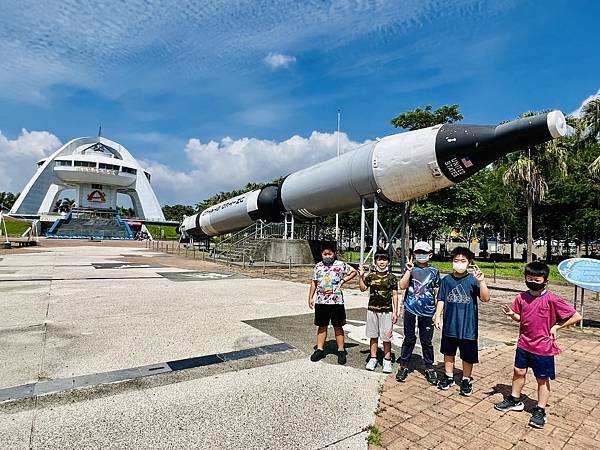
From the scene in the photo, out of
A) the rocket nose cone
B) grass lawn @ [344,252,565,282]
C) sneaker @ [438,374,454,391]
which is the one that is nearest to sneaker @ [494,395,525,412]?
sneaker @ [438,374,454,391]

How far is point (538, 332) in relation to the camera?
376 cm

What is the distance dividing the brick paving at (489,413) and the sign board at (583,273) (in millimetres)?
1348

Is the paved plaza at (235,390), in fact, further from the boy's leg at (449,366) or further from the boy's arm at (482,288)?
the boy's arm at (482,288)

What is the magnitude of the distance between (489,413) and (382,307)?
62.5 inches

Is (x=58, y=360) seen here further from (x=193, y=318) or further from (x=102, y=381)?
(x=193, y=318)

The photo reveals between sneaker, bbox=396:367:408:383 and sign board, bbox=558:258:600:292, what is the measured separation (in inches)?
158

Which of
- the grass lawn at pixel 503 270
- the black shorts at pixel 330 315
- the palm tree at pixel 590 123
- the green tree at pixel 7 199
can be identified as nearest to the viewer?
the black shorts at pixel 330 315

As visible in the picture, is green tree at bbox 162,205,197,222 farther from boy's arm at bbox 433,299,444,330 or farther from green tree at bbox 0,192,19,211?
boy's arm at bbox 433,299,444,330

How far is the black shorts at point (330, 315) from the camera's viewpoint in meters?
5.19

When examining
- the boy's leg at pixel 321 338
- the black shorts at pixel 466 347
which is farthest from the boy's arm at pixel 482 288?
the boy's leg at pixel 321 338

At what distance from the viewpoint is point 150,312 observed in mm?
7969

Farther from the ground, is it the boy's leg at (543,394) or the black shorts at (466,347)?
the black shorts at (466,347)

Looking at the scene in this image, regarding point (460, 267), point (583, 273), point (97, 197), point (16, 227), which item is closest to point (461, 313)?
point (460, 267)

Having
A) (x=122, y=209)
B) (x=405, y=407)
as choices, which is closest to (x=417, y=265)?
(x=405, y=407)
